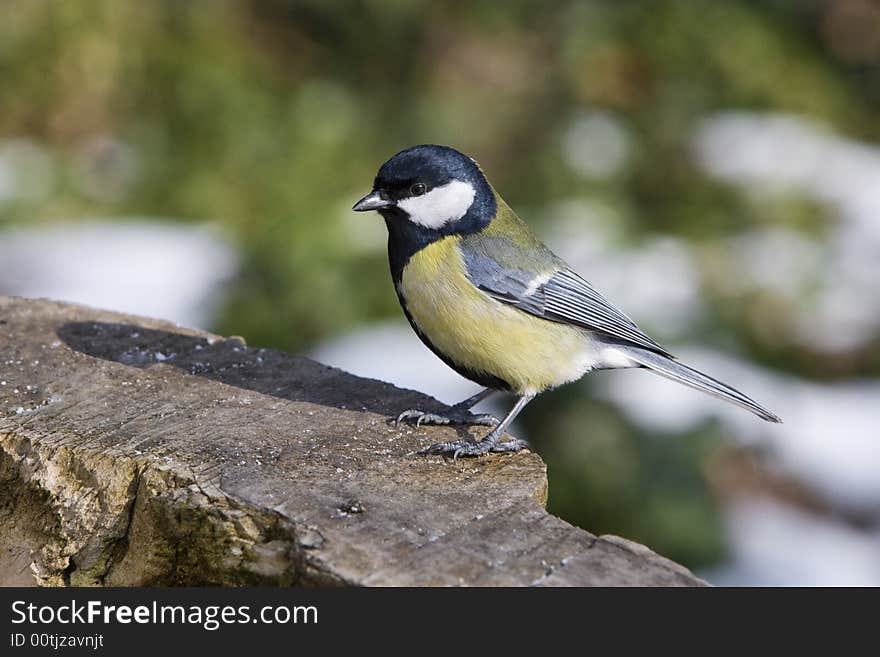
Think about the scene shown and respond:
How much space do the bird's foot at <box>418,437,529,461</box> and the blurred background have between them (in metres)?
1.46

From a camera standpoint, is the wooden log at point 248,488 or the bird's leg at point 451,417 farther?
the bird's leg at point 451,417

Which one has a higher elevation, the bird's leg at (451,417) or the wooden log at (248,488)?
the bird's leg at (451,417)

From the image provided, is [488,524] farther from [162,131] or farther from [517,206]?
[162,131]

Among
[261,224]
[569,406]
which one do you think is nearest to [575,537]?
[569,406]

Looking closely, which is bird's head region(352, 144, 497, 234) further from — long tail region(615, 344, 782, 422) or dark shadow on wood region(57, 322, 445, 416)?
long tail region(615, 344, 782, 422)

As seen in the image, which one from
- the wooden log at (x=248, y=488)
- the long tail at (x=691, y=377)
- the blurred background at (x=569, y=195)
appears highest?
the blurred background at (x=569, y=195)

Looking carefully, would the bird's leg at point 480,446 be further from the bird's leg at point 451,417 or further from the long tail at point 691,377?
the long tail at point 691,377

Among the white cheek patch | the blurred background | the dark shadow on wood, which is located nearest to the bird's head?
the white cheek patch

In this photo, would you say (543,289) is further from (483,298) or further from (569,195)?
(569,195)

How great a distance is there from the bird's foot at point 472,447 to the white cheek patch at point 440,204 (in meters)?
0.63

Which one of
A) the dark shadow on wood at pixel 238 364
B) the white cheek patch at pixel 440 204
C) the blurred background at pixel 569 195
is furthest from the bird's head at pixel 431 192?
the blurred background at pixel 569 195

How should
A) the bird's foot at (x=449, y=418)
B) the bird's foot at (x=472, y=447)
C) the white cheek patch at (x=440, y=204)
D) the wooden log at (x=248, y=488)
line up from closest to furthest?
1. the wooden log at (x=248, y=488)
2. the bird's foot at (x=472, y=447)
3. the bird's foot at (x=449, y=418)
4. the white cheek patch at (x=440, y=204)

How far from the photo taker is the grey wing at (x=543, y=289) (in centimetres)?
304

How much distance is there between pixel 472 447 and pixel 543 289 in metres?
0.60
